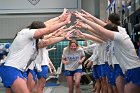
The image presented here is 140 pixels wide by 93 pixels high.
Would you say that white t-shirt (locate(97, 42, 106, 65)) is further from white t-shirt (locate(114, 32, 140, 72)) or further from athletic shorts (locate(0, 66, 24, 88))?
athletic shorts (locate(0, 66, 24, 88))

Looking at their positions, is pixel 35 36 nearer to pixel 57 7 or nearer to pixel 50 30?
pixel 50 30

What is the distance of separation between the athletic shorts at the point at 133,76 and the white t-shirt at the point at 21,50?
5.01 feet

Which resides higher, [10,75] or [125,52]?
[125,52]

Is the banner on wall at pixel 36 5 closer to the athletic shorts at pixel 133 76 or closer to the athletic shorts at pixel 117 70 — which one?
the athletic shorts at pixel 117 70

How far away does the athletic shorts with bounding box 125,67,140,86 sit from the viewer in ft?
14.4

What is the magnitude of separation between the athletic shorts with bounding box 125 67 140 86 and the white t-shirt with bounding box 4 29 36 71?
1528mm

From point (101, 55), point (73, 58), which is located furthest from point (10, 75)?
point (73, 58)

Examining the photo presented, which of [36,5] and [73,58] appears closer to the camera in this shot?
[73,58]

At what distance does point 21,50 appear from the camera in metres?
4.88

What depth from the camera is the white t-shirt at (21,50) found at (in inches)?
192

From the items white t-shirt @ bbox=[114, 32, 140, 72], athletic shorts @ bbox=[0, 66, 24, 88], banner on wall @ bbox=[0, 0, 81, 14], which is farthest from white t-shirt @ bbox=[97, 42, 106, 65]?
banner on wall @ bbox=[0, 0, 81, 14]

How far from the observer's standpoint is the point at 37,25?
5.56m

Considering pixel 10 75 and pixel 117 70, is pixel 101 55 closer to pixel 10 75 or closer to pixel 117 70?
pixel 117 70

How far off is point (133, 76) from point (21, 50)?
170 centimetres
